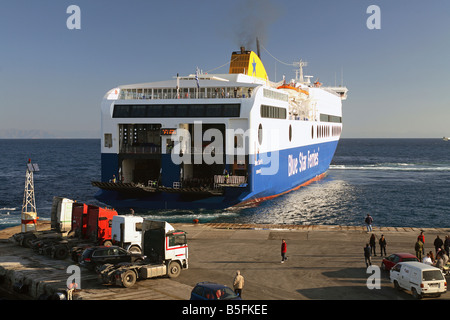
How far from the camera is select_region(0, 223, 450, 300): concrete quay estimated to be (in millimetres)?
19719

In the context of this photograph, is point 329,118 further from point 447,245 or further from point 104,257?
point 104,257

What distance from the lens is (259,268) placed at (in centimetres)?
2370

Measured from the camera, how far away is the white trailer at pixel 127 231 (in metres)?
26.1

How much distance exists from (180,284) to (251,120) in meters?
24.1

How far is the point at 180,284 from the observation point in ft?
68.8

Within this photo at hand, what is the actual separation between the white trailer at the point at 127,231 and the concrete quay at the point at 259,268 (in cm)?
291

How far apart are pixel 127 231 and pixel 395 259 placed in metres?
14.4

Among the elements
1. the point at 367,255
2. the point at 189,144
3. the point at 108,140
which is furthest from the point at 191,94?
the point at 367,255

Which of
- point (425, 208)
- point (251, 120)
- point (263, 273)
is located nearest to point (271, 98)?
point (251, 120)

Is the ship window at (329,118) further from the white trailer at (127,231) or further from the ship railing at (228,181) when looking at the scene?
the white trailer at (127,231)

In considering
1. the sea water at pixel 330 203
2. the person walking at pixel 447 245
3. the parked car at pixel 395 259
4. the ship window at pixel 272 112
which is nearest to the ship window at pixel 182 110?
the ship window at pixel 272 112

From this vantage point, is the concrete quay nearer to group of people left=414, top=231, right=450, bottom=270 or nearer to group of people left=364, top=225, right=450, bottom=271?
group of people left=364, top=225, right=450, bottom=271

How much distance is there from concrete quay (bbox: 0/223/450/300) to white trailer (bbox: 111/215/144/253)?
291cm
